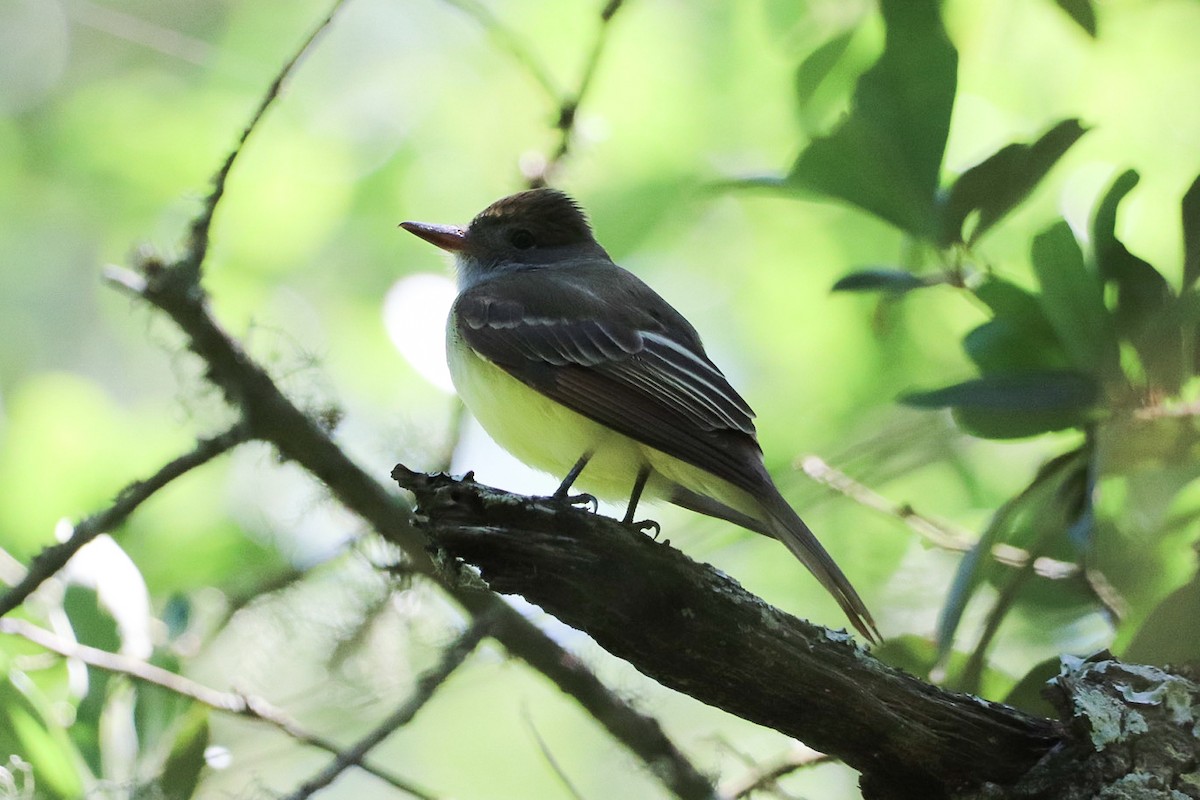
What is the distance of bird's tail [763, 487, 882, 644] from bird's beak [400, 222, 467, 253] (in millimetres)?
1578

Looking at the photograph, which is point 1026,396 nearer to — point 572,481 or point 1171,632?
point 1171,632

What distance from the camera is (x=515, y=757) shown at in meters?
4.97

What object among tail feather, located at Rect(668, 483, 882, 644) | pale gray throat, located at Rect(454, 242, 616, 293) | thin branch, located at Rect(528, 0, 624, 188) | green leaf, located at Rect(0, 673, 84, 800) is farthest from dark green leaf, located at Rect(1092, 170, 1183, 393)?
green leaf, located at Rect(0, 673, 84, 800)

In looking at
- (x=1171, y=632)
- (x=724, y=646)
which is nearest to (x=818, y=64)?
(x=1171, y=632)

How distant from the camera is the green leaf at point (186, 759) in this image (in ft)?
9.66

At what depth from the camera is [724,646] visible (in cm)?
204

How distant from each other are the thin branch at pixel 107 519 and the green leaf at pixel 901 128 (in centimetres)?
159

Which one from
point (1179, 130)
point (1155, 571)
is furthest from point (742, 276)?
point (1155, 571)

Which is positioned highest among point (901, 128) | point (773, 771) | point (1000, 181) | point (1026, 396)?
point (901, 128)

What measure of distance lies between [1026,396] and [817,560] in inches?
24.8

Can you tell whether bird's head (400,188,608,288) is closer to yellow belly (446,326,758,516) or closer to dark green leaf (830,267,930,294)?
yellow belly (446,326,758,516)

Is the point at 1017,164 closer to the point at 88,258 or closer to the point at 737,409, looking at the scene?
the point at 737,409

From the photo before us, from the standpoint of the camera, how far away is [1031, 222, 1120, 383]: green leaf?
2775 millimetres

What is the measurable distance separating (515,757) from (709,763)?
1.60m
